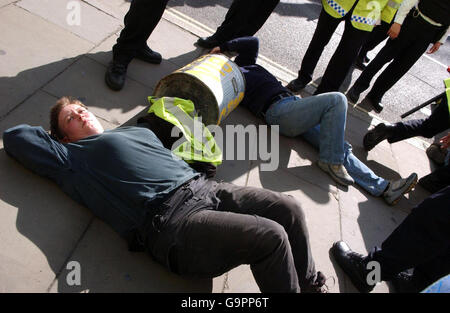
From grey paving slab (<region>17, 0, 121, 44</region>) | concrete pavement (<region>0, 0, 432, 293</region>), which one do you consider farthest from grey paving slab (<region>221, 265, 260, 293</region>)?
grey paving slab (<region>17, 0, 121, 44</region>)

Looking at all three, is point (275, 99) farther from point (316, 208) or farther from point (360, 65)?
point (360, 65)

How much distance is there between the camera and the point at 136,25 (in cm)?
338

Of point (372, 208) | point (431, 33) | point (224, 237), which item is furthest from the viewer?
point (431, 33)

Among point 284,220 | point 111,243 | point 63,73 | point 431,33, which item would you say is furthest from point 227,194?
point 431,33

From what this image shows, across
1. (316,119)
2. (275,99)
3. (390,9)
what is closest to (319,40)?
(390,9)

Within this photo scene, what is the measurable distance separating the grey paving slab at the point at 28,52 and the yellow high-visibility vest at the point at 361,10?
2.57m

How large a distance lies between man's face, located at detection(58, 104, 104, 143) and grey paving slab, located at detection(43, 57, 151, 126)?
0.60 meters

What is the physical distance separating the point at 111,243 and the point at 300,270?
1.19 meters

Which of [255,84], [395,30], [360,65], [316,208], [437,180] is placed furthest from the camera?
[360,65]

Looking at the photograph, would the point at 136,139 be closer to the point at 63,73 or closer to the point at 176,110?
the point at 176,110

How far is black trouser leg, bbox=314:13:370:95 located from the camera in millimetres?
3951

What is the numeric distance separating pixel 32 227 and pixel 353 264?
7.12 feet

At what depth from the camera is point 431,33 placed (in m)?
4.36

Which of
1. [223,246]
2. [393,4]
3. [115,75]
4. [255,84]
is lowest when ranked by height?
[115,75]
